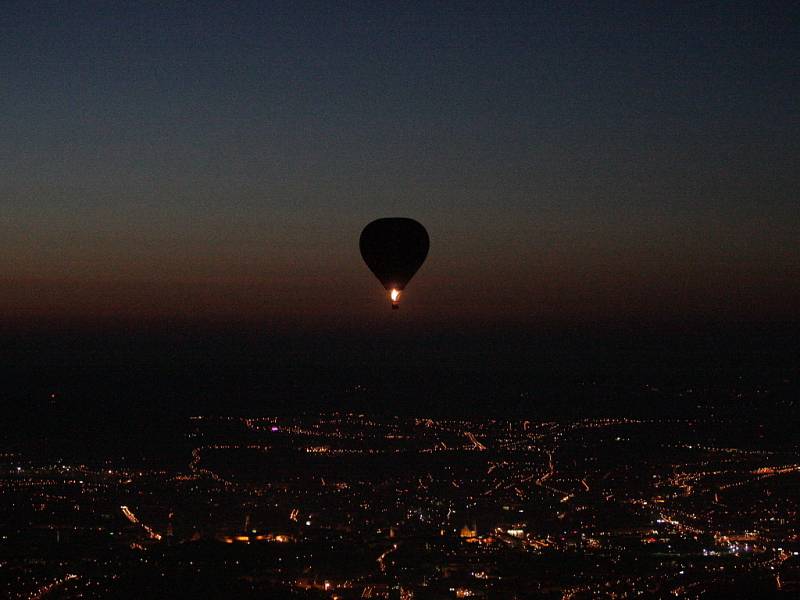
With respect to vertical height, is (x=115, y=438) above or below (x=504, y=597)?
above

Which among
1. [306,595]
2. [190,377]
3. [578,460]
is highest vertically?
[190,377]

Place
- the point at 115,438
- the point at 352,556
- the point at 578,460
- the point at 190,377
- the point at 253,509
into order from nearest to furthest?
the point at 352,556 < the point at 253,509 < the point at 578,460 < the point at 115,438 < the point at 190,377

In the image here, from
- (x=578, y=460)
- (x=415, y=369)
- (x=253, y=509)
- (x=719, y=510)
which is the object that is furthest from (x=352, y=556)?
(x=415, y=369)

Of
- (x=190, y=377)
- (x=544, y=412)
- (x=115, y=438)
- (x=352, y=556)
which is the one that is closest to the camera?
(x=352, y=556)

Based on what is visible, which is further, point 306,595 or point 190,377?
point 190,377

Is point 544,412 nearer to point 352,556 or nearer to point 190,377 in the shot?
point 190,377

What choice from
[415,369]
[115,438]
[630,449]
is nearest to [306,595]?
[630,449]
